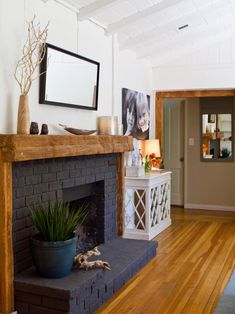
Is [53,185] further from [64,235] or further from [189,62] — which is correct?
[189,62]

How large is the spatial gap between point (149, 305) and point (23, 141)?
158 centimetres

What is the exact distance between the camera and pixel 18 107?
3182 millimetres

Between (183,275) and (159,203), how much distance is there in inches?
70.5

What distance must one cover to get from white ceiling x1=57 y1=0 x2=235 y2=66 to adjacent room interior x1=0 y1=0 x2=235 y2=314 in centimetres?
2

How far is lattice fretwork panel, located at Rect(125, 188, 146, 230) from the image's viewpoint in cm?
532

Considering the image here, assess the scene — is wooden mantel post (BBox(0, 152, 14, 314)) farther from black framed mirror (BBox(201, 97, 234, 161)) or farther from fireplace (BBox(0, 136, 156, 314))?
black framed mirror (BBox(201, 97, 234, 161))

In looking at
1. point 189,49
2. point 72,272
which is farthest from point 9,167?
point 189,49

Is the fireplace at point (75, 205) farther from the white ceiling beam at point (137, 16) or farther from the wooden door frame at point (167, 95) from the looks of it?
the wooden door frame at point (167, 95)

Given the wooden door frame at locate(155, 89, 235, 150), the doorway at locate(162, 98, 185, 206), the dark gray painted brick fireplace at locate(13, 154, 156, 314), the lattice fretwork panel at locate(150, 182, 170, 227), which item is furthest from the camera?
the doorway at locate(162, 98, 185, 206)

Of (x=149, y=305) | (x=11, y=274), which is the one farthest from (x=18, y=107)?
(x=149, y=305)

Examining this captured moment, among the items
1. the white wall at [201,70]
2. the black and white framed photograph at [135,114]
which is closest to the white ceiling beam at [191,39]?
the white wall at [201,70]

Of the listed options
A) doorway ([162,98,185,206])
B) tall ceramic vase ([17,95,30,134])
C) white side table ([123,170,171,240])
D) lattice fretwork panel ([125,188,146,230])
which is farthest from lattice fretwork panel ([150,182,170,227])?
tall ceramic vase ([17,95,30,134])

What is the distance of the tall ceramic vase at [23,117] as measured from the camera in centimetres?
312

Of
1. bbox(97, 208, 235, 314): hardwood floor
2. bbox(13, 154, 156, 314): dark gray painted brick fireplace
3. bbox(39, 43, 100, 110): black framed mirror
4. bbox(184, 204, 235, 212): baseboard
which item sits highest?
bbox(39, 43, 100, 110): black framed mirror
